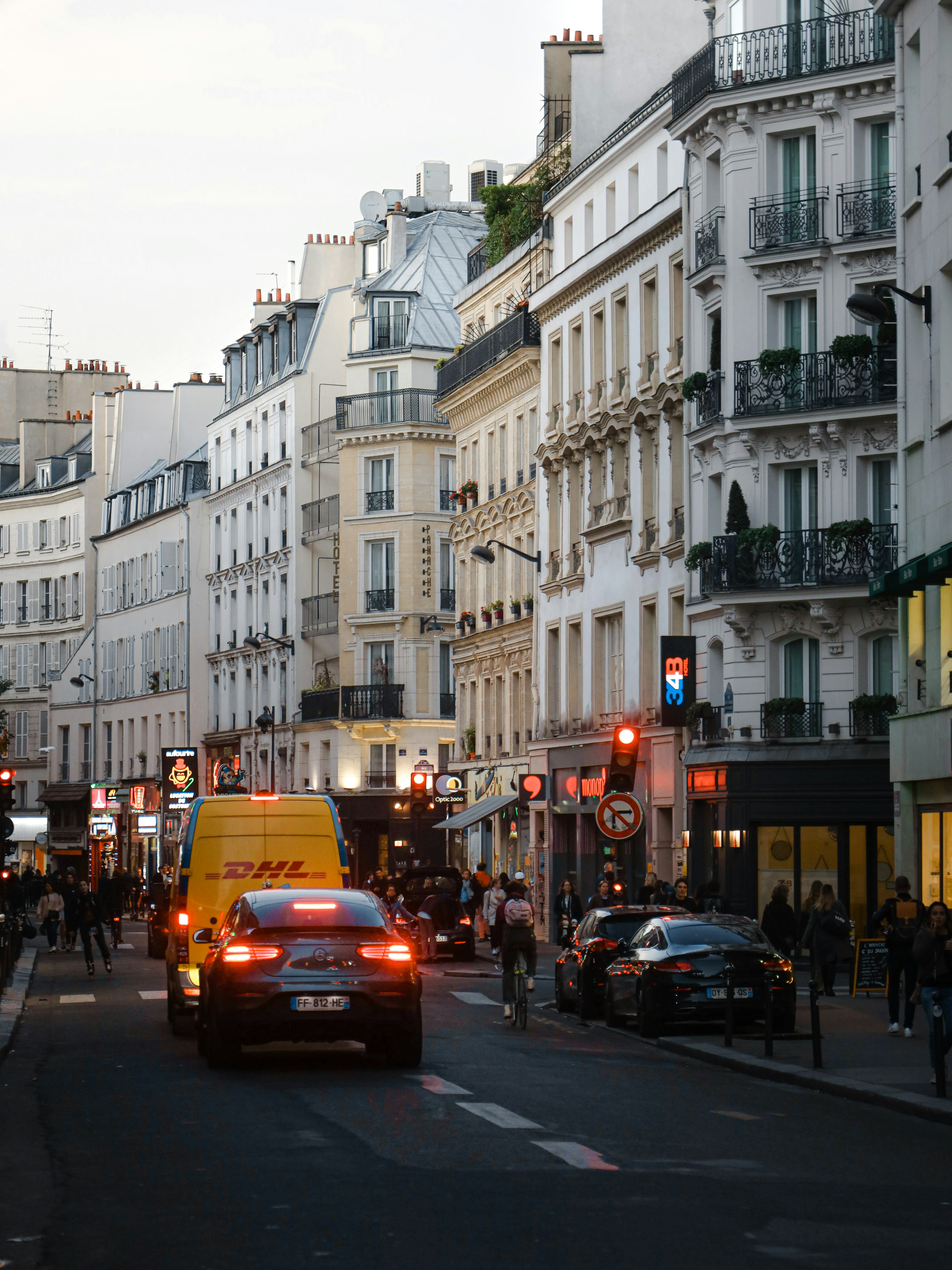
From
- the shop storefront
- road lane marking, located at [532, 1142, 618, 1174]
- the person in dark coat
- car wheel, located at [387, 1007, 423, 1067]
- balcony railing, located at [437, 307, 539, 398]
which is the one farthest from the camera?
balcony railing, located at [437, 307, 539, 398]

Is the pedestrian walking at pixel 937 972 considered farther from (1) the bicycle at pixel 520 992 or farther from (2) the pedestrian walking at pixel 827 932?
(2) the pedestrian walking at pixel 827 932

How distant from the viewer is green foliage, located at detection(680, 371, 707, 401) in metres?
43.7

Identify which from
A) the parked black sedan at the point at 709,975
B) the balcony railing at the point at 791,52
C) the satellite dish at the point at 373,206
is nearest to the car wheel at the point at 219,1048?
the parked black sedan at the point at 709,975

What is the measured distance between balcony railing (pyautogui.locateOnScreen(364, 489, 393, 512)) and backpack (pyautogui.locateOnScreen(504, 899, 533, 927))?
159ft

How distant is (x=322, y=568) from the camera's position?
80188 mm

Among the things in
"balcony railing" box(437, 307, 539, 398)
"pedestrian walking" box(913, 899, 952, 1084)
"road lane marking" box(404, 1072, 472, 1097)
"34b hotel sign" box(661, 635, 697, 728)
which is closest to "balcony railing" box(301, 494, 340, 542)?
"balcony railing" box(437, 307, 539, 398)

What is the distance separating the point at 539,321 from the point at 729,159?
47.7 ft

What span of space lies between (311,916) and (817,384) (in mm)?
24037

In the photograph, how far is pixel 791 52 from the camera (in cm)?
4297

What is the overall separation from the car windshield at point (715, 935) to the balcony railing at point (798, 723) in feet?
52.3

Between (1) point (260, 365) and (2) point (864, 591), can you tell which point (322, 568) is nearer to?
(1) point (260, 365)

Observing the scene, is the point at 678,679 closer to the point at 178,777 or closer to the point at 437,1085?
the point at 437,1085

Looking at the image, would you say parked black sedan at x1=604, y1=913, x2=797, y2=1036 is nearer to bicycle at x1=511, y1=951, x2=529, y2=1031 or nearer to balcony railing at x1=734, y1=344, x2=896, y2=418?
bicycle at x1=511, y1=951, x2=529, y2=1031

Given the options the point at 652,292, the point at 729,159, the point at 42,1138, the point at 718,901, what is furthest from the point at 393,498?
the point at 42,1138
